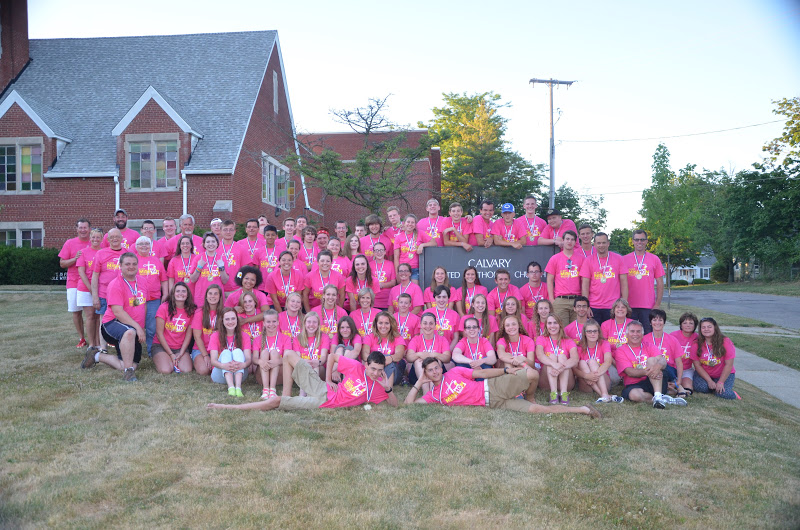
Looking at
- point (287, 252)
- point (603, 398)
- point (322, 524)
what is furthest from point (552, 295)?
point (322, 524)

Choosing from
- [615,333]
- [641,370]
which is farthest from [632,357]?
[615,333]

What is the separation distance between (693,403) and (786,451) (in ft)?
5.47

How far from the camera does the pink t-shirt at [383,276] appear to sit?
29.5 feet

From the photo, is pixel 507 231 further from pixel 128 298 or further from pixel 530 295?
pixel 128 298

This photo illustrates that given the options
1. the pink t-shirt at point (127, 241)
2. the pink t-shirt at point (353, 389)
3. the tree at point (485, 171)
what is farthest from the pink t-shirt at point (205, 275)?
the tree at point (485, 171)

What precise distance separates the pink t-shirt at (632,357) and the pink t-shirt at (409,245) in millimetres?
3274

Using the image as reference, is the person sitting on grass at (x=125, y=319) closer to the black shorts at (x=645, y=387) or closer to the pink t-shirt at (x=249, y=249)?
the pink t-shirt at (x=249, y=249)

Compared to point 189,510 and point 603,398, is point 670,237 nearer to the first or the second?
point 603,398

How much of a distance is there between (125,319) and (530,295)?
5.52m

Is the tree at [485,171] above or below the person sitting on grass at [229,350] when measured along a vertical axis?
above

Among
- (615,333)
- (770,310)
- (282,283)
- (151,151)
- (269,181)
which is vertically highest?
(151,151)

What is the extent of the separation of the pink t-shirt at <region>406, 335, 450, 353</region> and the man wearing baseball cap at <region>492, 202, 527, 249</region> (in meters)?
2.38

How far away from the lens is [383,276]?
29.6ft

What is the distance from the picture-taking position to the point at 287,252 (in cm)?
827
